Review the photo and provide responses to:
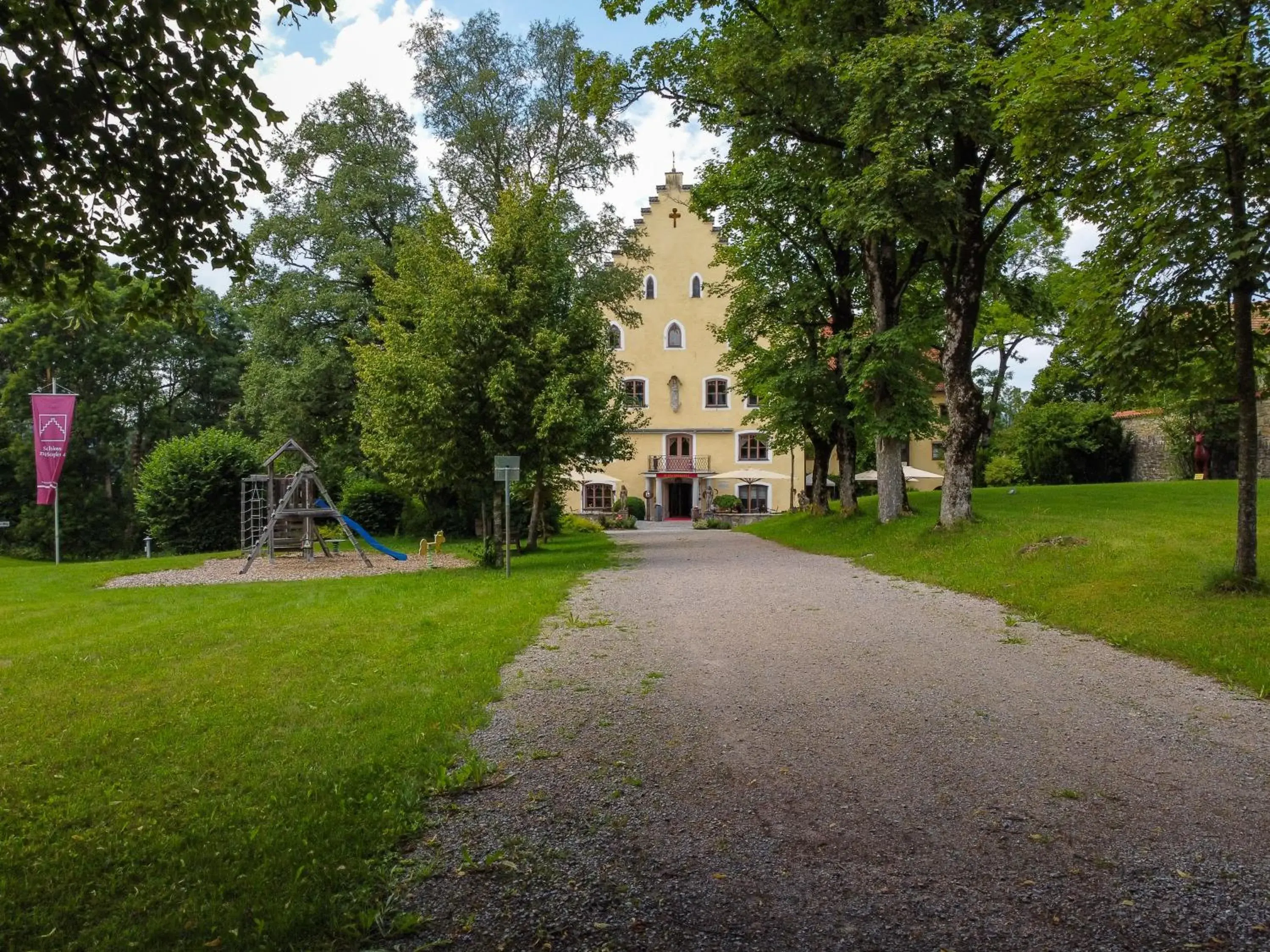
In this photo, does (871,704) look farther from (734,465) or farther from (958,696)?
(734,465)

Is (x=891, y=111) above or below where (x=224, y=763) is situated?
above

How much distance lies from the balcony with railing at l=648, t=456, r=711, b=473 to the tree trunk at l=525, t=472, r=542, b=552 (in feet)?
74.4

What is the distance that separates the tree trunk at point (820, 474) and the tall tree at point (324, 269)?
1517cm

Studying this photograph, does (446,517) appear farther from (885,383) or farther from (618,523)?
(885,383)

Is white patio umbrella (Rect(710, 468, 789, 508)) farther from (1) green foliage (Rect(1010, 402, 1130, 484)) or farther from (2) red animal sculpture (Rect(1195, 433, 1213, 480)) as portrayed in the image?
(2) red animal sculpture (Rect(1195, 433, 1213, 480))

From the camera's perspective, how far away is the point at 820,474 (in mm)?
25969

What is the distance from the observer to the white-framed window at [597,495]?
1766 inches

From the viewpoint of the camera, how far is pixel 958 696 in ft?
19.7

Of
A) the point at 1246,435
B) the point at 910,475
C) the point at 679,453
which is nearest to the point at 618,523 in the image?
the point at 679,453

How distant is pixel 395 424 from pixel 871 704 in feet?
42.2

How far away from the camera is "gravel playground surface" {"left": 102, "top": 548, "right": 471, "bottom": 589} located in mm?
15680

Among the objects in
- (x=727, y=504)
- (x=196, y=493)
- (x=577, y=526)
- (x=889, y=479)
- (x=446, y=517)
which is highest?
(x=889, y=479)

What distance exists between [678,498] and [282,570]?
99.3ft

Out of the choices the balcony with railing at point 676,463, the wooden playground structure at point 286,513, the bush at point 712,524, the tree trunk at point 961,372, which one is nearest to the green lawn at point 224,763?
the wooden playground structure at point 286,513
